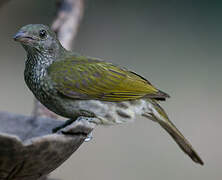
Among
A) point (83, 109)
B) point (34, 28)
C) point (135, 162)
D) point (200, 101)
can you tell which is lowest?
point (135, 162)

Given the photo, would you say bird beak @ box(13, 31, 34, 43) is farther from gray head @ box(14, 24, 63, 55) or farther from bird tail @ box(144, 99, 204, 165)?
bird tail @ box(144, 99, 204, 165)

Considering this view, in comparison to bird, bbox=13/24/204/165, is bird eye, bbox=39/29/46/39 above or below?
above

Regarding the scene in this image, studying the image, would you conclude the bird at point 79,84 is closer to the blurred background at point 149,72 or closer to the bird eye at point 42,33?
the bird eye at point 42,33

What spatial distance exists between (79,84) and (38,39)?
1.50 feet

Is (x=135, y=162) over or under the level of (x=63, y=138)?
under

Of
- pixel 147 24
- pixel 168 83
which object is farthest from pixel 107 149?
pixel 147 24

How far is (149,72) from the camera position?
24.2ft

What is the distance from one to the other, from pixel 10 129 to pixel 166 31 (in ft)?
15.3

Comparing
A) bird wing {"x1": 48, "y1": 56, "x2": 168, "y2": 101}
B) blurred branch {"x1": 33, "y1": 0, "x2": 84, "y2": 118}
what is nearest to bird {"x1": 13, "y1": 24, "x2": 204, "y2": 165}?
bird wing {"x1": 48, "y1": 56, "x2": 168, "y2": 101}

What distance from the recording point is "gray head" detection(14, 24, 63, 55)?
3.59 m

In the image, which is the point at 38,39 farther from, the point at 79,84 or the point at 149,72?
the point at 149,72

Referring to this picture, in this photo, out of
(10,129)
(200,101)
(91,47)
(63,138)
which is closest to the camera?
(63,138)

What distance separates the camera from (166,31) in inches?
306

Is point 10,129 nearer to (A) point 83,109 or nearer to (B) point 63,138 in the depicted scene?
(A) point 83,109
